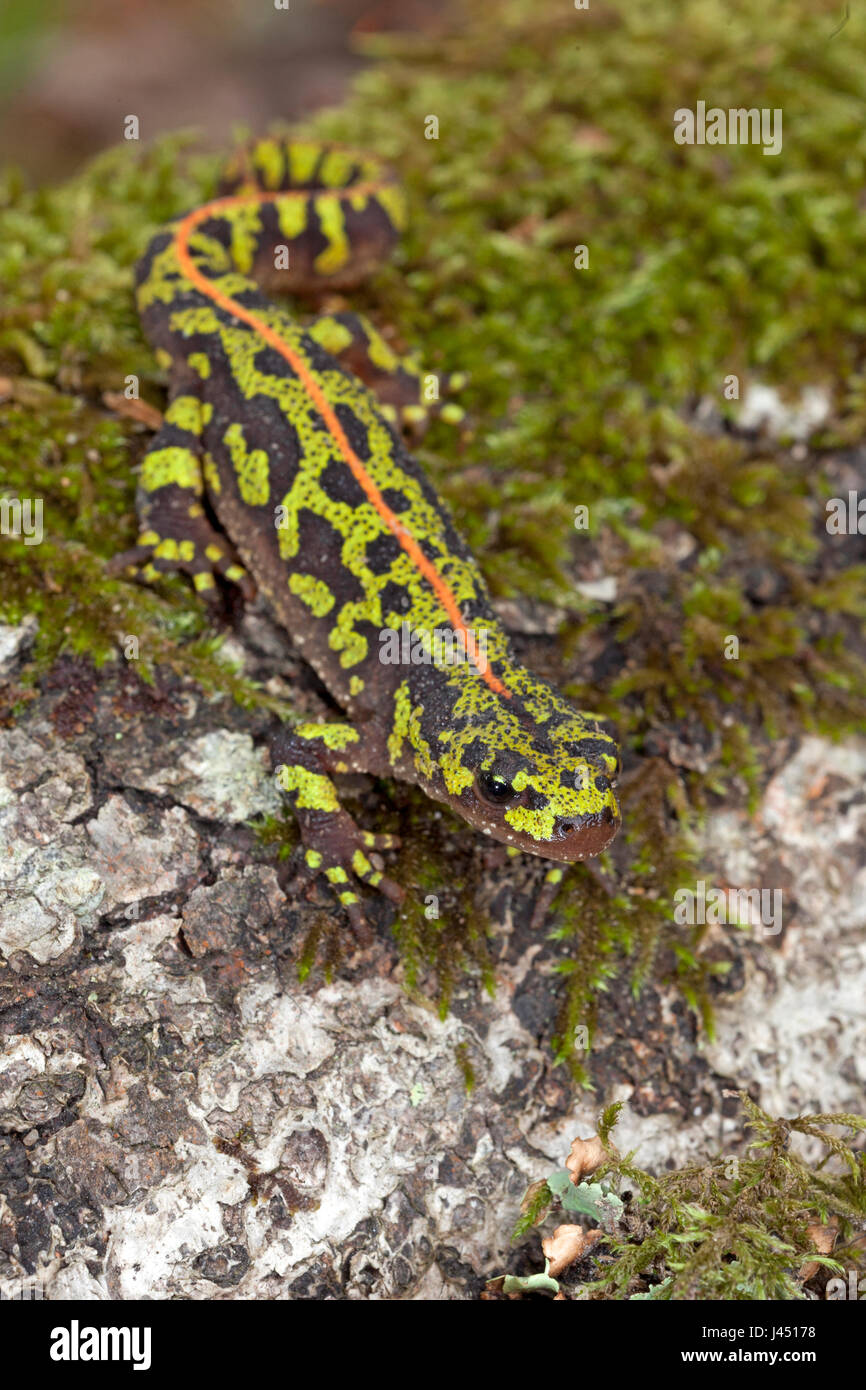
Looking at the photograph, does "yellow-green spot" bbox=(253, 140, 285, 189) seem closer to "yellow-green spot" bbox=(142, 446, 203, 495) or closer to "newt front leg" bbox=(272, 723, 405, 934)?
"yellow-green spot" bbox=(142, 446, 203, 495)

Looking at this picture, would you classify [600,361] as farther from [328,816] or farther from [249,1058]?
[249,1058]

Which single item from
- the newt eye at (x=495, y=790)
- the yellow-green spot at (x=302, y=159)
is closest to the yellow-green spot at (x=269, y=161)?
the yellow-green spot at (x=302, y=159)

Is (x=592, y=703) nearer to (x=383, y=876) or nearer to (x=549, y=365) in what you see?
(x=383, y=876)

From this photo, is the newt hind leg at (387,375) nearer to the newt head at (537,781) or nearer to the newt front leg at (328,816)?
the newt front leg at (328,816)

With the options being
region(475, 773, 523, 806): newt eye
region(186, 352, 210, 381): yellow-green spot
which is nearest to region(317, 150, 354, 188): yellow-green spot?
region(186, 352, 210, 381): yellow-green spot

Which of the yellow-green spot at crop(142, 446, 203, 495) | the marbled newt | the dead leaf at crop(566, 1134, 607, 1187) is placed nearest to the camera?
the dead leaf at crop(566, 1134, 607, 1187)

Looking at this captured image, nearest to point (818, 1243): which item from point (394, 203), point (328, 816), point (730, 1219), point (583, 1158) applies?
point (730, 1219)
